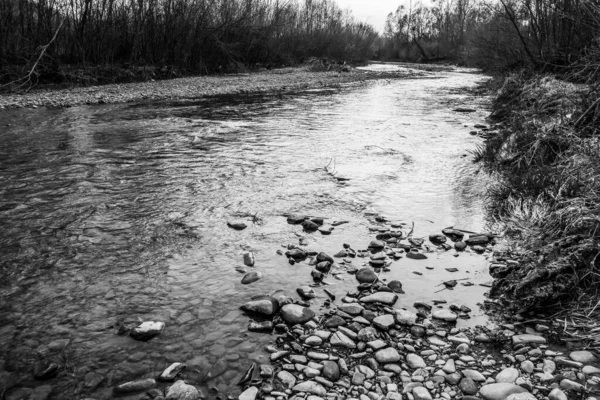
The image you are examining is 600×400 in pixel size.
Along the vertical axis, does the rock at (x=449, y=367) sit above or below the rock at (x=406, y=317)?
below

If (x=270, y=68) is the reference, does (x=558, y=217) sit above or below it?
below

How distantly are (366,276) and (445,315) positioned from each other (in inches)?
28.4

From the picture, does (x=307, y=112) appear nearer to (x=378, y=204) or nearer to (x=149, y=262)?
(x=378, y=204)

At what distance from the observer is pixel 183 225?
4648 millimetres

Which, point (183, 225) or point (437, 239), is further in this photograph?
point (183, 225)

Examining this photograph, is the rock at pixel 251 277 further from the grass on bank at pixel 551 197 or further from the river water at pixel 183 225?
the grass on bank at pixel 551 197

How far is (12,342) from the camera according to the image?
8.75ft

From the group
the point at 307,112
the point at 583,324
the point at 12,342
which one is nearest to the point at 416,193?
the point at 583,324

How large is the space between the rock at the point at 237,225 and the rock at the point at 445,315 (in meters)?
2.26

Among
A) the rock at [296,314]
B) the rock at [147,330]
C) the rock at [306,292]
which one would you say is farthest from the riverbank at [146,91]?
the rock at [296,314]

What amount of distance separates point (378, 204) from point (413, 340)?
2.80 m

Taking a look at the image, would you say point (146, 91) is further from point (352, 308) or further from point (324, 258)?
point (352, 308)

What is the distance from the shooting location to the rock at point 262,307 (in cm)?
305

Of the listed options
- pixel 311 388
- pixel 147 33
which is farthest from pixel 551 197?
pixel 147 33
